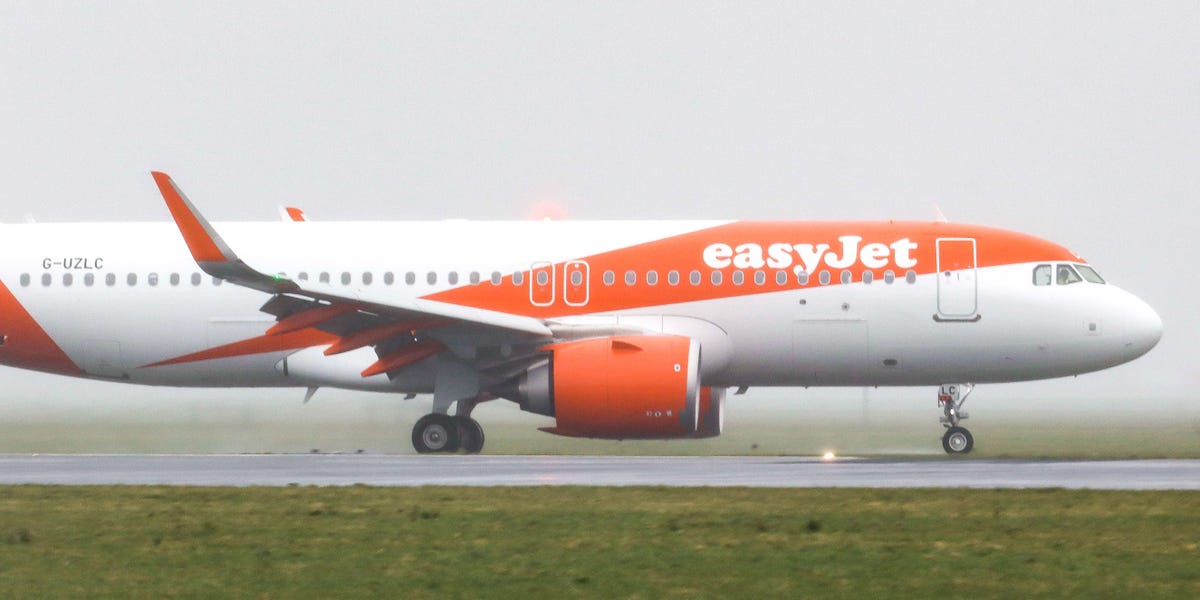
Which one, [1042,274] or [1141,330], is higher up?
[1042,274]

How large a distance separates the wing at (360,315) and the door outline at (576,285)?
85 cm

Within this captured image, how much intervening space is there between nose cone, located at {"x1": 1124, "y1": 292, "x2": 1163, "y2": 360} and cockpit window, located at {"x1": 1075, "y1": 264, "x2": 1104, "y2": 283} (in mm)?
609

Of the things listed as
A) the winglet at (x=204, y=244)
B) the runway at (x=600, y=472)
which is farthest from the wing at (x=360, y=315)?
the runway at (x=600, y=472)

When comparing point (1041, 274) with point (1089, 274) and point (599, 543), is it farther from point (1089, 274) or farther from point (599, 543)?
point (599, 543)

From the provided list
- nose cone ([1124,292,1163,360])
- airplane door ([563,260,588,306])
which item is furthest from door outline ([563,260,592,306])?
nose cone ([1124,292,1163,360])

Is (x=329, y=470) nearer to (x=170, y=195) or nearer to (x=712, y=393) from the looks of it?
(x=170, y=195)

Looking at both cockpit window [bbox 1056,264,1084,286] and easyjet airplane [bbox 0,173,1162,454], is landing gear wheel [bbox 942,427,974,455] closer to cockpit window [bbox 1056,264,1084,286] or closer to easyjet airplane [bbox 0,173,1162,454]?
easyjet airplane [bbox 0,173,1162,454]

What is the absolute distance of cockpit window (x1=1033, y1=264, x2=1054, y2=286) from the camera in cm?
2653

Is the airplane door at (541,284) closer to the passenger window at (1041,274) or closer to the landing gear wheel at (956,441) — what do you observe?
the landing gear wheel at (956,441)

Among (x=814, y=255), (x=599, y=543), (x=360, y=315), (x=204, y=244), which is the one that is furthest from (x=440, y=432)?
(x=599, y=543)

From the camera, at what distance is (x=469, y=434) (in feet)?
88.8

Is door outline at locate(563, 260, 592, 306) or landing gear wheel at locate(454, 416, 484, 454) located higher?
door outline at locate(563, 260, 592, 306)

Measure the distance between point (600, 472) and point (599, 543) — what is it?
26.8 ft

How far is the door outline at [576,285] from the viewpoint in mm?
27031
